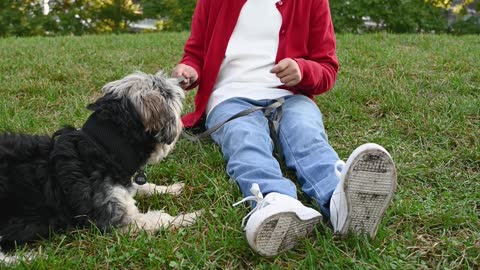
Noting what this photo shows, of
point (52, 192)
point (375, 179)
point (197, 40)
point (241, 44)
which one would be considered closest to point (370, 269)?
point (375, 179)

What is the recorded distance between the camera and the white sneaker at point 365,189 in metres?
2.41

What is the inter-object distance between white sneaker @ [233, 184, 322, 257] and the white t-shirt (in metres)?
1.44

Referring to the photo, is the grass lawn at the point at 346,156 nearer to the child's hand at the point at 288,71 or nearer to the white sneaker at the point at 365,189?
the white sneaker at the point at 365,189

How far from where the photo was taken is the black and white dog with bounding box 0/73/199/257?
2.71 m

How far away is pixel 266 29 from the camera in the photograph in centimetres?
392

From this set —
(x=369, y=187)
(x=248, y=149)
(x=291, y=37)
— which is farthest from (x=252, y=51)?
(x=369, y=187)

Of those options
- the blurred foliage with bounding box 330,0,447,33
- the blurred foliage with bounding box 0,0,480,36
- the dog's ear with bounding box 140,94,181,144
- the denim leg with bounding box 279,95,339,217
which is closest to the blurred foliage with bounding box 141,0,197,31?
the blurred foliage with bounding box 0,0,480,36

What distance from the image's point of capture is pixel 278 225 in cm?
245

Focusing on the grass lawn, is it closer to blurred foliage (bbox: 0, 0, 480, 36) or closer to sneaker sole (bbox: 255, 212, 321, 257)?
sneaker sole (bbox: 255, 212, 321, 257)

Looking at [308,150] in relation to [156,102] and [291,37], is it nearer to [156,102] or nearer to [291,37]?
[156,102]

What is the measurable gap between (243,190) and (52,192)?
3.54 ft

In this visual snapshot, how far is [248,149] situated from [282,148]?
39 cm

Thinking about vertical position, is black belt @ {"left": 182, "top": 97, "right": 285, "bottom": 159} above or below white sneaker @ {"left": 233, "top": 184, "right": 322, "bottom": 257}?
above

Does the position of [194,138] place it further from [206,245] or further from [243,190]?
[206,245]
